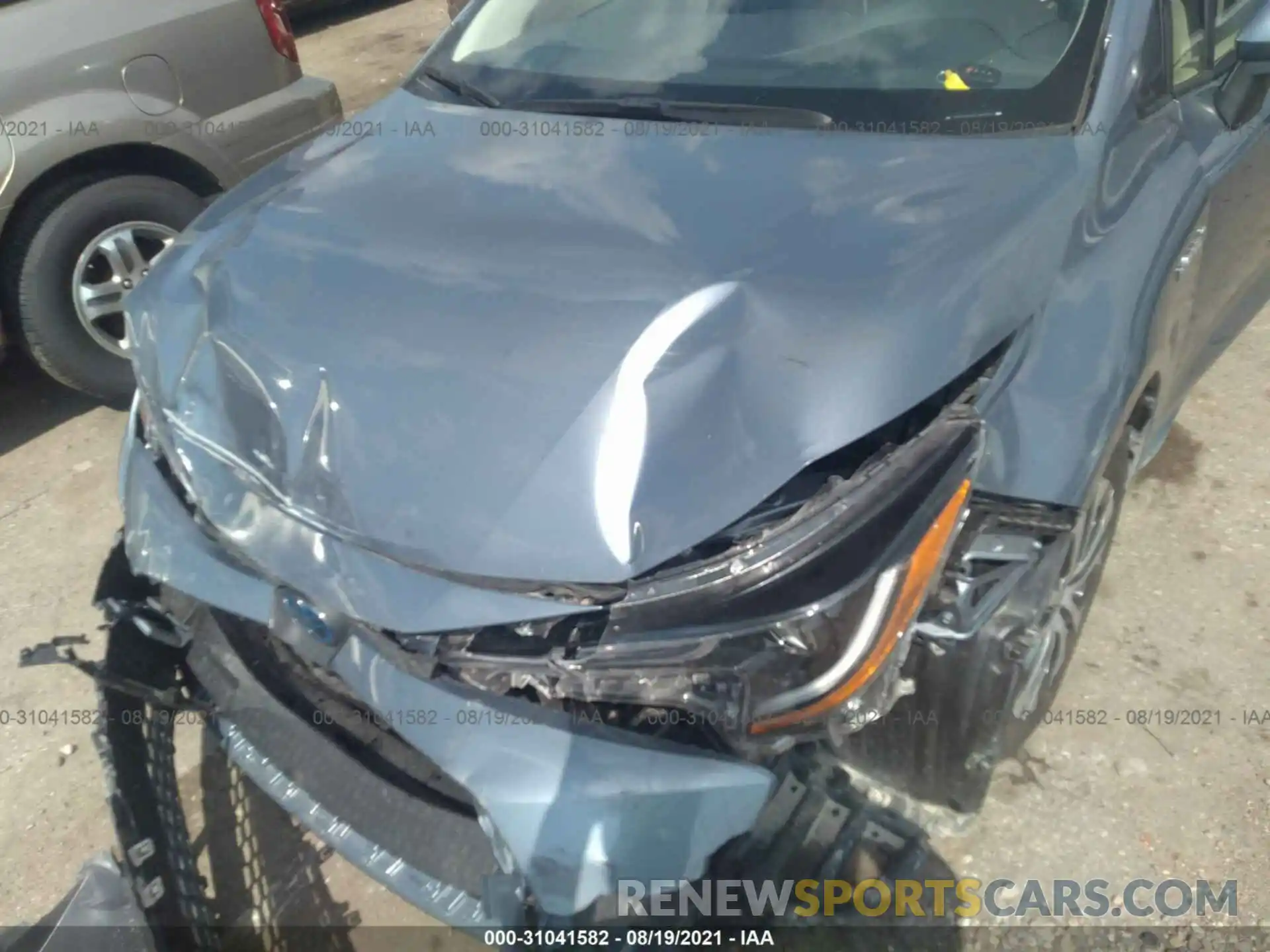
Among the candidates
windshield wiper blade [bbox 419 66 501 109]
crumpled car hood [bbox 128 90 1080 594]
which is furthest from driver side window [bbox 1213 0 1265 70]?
windshield wiper blade [bbox 419 66 501 109]

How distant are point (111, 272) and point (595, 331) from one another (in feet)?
9.16

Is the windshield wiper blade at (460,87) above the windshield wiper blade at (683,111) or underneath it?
above

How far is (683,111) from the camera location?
6.91 ft

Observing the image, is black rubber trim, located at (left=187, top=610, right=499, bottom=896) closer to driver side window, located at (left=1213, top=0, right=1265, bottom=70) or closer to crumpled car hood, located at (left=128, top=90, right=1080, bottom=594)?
crumpled car hood, located at (left=128, top=90, right=1080, bottom=594)

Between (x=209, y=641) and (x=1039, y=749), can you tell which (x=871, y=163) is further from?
(x=209, y=641)

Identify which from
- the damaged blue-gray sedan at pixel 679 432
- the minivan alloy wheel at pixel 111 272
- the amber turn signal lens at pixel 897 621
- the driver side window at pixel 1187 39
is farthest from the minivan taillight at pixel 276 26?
the amber turn signal lens at pixel 897 621

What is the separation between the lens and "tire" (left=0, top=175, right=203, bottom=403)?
342 cm

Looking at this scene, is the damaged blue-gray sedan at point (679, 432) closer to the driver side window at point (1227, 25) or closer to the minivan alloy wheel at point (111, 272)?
the driver side window at point (1227, 25)

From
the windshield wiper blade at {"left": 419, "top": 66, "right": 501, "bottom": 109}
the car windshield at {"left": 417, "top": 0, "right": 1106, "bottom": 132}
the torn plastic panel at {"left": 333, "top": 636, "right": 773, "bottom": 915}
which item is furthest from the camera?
the windshield wiper blade at {"left": 419, "top": 66, "right": 501, "bottom": 109}

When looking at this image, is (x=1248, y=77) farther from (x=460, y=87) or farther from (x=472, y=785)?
(x=472, y=785)

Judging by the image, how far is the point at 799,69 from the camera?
212cm

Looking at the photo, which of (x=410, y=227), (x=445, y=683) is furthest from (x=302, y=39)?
(x=445, y=683)

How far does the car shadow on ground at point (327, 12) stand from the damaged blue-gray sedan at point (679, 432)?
692cm

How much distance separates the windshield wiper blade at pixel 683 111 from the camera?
199cm
